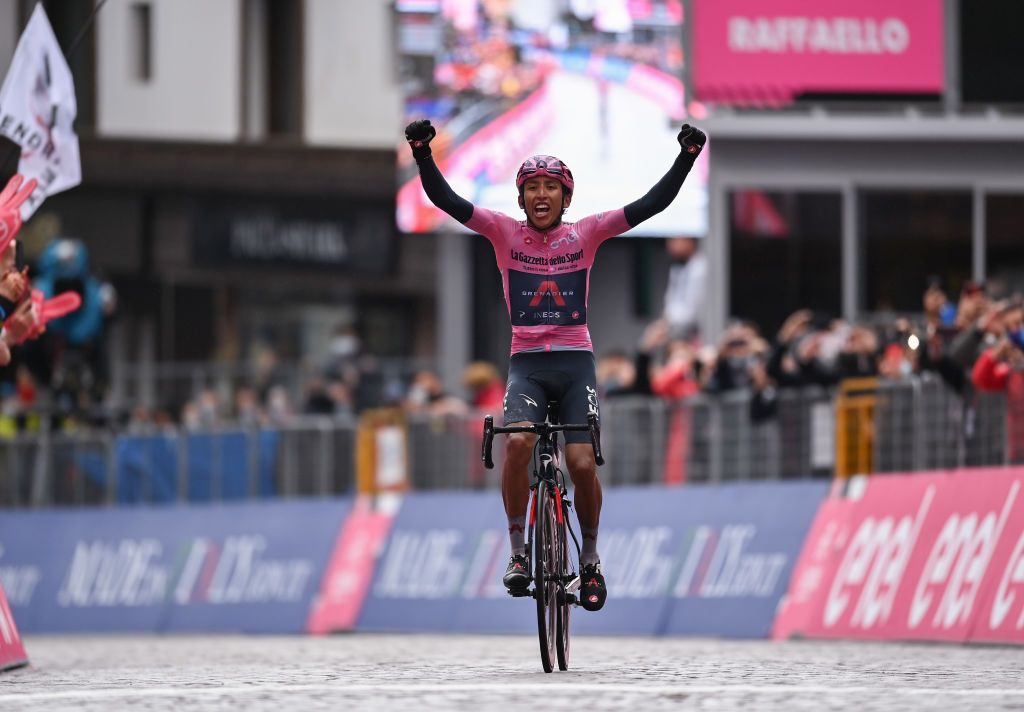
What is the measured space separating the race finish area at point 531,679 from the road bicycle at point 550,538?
8.3 inches

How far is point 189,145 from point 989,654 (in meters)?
26.8

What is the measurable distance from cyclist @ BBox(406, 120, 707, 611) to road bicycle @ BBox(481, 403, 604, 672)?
0.10 metres

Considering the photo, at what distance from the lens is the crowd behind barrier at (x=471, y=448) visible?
51.0 feet

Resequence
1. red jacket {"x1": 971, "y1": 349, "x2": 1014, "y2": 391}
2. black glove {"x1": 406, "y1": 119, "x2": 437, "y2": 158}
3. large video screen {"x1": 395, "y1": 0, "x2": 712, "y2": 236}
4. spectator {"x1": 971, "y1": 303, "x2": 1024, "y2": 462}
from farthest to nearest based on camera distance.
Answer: large video screen {"x1": 395, "y1": 0, "x2": 712, "y2": 236}, red jacket {"x1": 971, "y1": 349, "x2": 1014, "y2": 391}, spectator {"x1": 971, "y1": 303, "x2": 1024, "y2": 462}, black glove {"x1": 406, "y1": 119, "x2": 437, "y2": 158}

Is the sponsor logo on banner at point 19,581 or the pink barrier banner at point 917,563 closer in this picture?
the pink barrier banner at point 917,563

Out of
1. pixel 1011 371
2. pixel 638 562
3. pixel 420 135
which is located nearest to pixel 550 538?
pixel 420 135

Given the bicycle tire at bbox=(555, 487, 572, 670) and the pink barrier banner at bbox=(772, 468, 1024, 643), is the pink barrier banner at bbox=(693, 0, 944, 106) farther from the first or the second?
the bicycle tire at bbox=(555, 487, 572, 670)

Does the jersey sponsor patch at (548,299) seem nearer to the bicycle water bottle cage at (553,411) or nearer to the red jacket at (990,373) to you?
the bicycle water bottle cage at (553,411)

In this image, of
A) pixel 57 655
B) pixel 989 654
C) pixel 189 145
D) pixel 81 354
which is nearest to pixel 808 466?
pixel 989 654

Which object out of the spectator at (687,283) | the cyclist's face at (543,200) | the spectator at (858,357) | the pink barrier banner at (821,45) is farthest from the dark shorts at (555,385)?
the pink barrier banner at (821,45)

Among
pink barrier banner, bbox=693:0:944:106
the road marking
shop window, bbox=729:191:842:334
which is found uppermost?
pink barrier banner, bbox=693:0:944:106

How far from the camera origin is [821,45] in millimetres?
22828

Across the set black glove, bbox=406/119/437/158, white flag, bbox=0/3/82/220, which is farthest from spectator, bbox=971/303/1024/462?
white flag, bbox=0/3/82/220

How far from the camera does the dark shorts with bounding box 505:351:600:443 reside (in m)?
11.3
